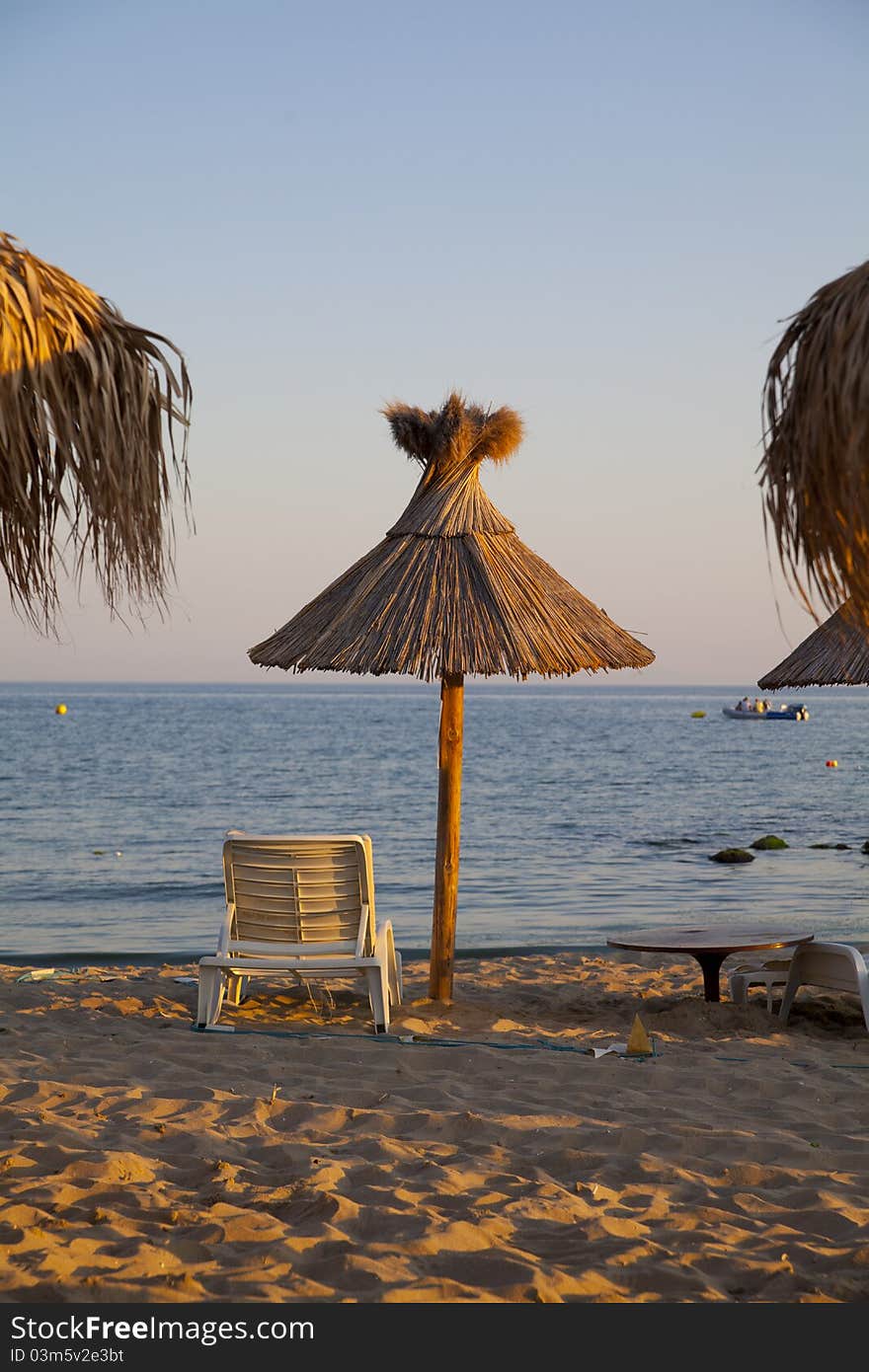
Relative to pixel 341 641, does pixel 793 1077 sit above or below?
below

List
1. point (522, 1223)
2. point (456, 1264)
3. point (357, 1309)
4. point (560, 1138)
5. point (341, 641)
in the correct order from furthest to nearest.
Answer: point (341, 641) → point (560, 1138) → point (522, 1223) → point (456, 1264) → point (357, 1309)

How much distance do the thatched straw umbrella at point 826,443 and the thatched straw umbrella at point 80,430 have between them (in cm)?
153

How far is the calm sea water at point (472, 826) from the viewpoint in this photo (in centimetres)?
1241

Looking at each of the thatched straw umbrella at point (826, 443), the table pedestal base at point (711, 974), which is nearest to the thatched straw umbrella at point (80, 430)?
the thatched straw umbrella at point (826, 443)

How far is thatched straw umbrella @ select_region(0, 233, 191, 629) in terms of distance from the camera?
299cm

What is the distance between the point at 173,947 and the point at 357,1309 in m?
8.30

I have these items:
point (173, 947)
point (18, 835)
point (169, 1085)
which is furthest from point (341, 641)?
point (18, 835)

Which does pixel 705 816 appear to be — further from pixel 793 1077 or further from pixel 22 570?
pixel 22 570

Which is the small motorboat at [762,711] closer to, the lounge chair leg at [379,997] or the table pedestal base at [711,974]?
the table pedestal base at [711,974]

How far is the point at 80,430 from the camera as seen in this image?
311 cm

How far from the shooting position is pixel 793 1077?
5.14m

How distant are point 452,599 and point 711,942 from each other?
2.21 m

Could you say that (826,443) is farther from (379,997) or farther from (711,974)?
(711,974)

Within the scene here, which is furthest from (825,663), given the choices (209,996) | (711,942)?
(209,996)
